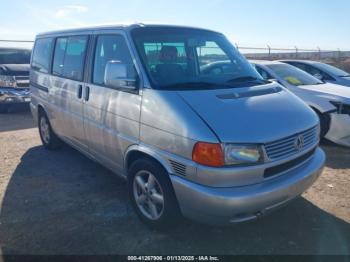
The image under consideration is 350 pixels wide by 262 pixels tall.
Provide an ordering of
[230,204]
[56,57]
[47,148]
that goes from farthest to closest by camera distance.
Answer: [47,148] < [56,57] < [230,204]

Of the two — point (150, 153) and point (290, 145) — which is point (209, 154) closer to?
point (150, 153)

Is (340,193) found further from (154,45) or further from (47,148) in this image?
(47,148)

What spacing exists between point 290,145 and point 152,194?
1.42 meters

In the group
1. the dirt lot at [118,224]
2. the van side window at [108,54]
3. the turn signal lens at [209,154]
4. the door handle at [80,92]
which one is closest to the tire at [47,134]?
the dirt lot at [118,224]

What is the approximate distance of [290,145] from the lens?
10.1 feet

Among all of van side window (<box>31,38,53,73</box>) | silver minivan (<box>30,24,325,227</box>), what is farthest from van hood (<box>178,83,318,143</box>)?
van side window (<box>31,38,53,73</box>)

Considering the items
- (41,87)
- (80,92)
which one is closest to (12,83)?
(41,87)

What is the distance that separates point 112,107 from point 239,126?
1547 millimetres

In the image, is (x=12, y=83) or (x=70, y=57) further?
(x=12, y=83)

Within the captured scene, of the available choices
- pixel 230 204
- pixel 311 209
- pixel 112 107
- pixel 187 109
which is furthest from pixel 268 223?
pixel 112 107

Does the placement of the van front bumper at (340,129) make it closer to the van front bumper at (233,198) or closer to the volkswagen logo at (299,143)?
the volkswagen logo at (299,143)

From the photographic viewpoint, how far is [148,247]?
10.8ft

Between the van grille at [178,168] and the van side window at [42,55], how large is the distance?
Answer: 355 centimetres

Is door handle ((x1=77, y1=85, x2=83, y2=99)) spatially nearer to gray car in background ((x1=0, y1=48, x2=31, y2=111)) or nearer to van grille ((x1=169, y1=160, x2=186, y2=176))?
van grille ((x1=169, y1=160, x2=186, y2=176))
